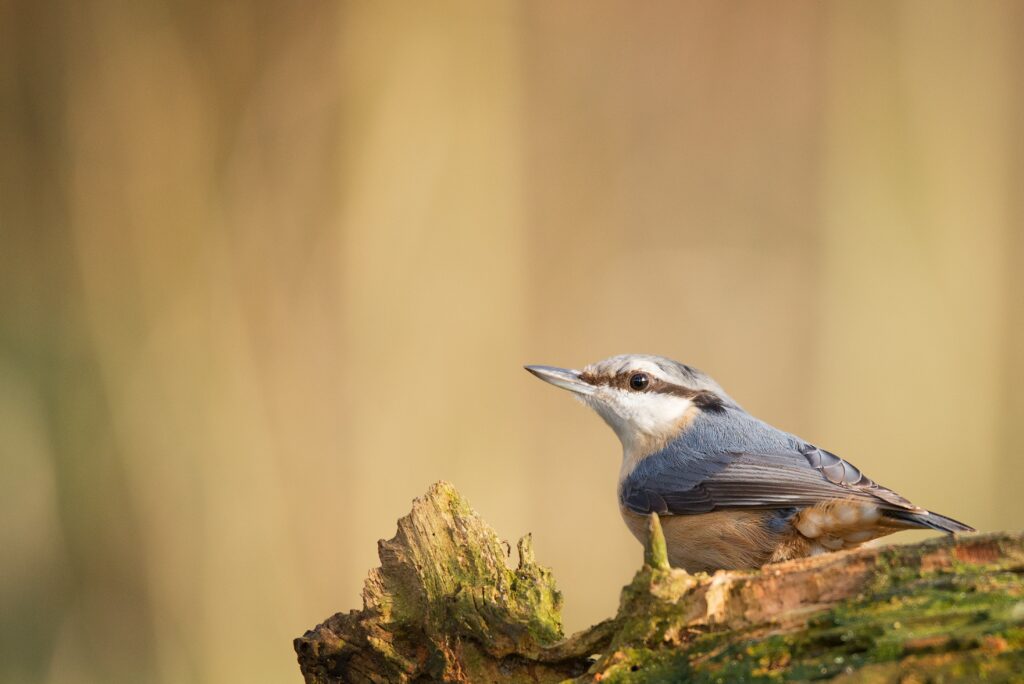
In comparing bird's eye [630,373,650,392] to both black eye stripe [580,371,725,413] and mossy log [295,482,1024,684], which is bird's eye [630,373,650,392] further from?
mossy log [295,482,1024,684]

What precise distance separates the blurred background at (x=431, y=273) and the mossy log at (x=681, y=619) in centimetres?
142

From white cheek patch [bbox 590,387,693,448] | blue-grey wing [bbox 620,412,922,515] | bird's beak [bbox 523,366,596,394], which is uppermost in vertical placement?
bird's beak [bbox 523,366,596,394]

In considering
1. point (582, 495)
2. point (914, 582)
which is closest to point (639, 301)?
point (582, 495)

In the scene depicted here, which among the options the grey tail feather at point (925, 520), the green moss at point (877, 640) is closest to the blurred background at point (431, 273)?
the grey tail feather at point (925, 520)

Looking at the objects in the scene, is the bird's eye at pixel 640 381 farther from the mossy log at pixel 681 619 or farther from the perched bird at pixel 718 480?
the mossy log at pixel 681 619

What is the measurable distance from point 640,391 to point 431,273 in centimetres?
104

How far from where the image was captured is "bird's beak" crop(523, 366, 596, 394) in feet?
7.52

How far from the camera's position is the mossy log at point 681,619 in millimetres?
1064

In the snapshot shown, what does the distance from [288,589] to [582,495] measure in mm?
916

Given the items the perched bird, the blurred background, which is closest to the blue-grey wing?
the perched bird

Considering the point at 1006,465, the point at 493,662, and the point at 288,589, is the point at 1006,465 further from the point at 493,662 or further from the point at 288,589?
the point at 493,662

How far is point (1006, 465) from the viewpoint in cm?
334

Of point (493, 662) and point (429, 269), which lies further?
point (429, 269)

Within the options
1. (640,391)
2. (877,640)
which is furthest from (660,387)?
(877,640)
